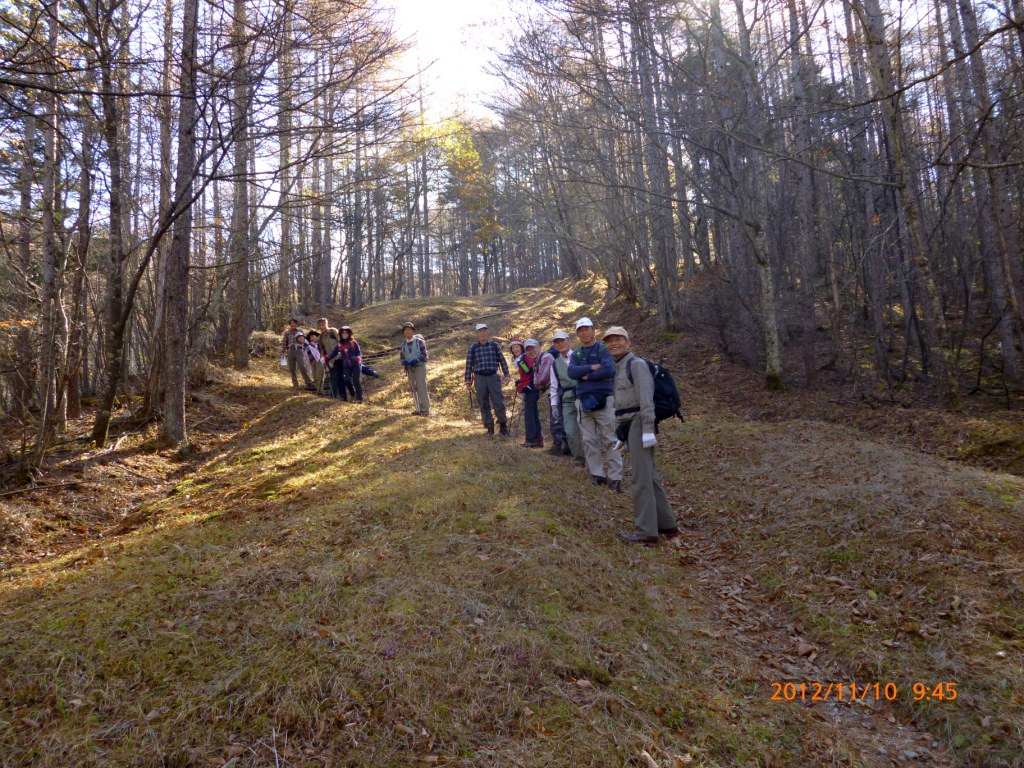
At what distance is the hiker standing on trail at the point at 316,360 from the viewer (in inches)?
645

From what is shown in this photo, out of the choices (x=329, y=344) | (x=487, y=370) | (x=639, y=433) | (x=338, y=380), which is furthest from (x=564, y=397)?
(x=329, y=344)

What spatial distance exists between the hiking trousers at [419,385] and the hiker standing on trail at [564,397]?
372cm

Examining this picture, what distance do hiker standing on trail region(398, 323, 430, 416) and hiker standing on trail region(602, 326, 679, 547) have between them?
6560 millimetres

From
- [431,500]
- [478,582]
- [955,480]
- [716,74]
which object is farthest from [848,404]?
[478,582]

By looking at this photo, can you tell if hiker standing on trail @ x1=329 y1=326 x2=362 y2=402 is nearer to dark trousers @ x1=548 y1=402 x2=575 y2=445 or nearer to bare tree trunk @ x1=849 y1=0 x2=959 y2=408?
dark trousers @ x1=548 y1=402 x2=575 y2=445

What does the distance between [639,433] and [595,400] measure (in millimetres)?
1797

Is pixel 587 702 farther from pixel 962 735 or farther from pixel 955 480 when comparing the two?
pixel 955 480

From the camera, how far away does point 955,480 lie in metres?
6.61

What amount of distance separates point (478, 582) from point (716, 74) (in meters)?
12.9

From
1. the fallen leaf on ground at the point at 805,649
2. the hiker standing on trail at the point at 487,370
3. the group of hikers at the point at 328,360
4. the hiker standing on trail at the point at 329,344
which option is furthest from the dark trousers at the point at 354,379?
the fallen leaf on ground at the point at 805,649

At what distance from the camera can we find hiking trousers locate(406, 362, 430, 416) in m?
13.0

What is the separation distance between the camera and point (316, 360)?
16578 millimetres

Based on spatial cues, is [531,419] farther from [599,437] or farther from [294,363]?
[294,363]

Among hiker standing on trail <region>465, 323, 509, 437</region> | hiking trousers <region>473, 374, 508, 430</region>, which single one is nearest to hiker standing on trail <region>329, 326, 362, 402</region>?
hiker standing on trail <region>465, 323, 509, 437</region>
